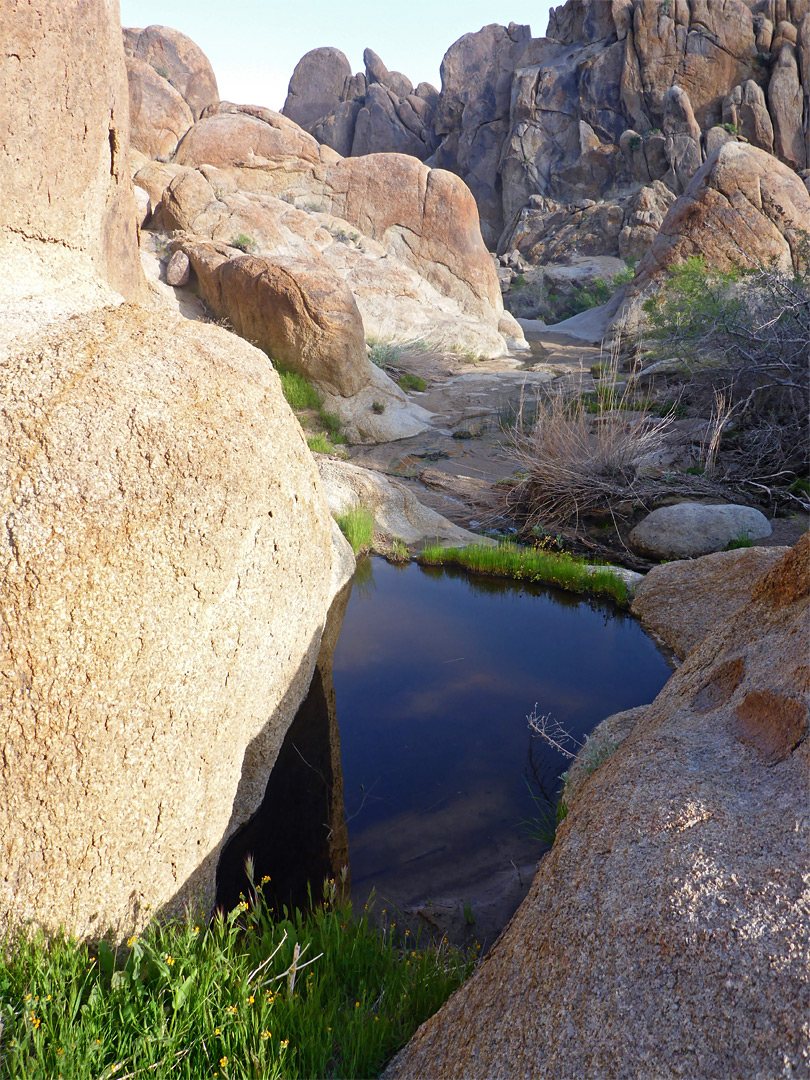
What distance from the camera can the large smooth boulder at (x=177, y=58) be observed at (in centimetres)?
3247

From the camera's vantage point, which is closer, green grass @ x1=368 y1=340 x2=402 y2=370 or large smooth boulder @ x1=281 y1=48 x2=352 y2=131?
green grass @ x1=368 y1=340 x2=402 y2=370

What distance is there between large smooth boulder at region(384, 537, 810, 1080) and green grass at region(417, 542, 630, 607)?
3752 millimetres

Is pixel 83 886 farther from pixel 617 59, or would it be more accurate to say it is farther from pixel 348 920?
pixel 617 59

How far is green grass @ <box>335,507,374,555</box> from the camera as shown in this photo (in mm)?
6492

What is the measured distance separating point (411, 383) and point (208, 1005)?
39.7ft

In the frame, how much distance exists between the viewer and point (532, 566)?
6.11 m

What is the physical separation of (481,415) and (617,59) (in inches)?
1200

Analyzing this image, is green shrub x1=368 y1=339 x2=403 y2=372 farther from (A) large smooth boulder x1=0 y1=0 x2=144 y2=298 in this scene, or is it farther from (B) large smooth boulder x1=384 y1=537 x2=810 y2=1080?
(B) large smooth boulder x1=384 y1=537 x2=810 y2=1080

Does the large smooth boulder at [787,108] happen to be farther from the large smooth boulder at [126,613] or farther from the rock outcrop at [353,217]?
the large smooth boulder at [126,613]

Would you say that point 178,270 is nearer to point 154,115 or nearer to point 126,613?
point 154,115

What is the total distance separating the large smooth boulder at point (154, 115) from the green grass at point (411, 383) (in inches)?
394

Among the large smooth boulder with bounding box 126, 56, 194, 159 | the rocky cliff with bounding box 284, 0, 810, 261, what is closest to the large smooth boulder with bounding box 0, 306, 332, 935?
the large smooth boulder with bounding box 126, 56, 194, 159

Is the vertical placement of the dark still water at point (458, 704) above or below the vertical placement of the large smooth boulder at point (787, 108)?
below

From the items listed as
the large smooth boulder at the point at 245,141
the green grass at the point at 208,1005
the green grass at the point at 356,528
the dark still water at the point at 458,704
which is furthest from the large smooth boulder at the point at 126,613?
the large smooth boulder at the point at 245,141
